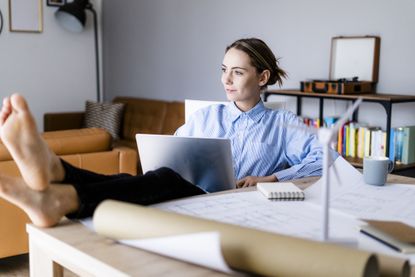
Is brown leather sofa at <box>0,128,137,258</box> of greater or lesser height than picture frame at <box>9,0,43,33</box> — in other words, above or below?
below

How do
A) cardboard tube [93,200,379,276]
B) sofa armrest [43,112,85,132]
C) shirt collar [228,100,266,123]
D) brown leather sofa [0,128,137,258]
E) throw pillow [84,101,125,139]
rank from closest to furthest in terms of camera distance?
cardboard tube [93,200,379,276] → shirt collar [228,100,266,123] → brown leather sofa [0,128,137,258] → throw pillow [84,101,125,139] → sofa armrest [43,112,85,132]

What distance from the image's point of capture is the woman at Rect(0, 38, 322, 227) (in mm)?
1061

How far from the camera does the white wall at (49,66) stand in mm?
5562

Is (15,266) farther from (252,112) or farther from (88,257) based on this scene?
(88,257)

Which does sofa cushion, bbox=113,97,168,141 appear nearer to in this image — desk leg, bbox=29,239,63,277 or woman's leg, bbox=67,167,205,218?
woman's leg, bbox=67,167,205,218

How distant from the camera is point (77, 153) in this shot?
294cm

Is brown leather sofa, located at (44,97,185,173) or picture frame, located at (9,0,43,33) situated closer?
brown leather sofa, located at (44,97,185,173)

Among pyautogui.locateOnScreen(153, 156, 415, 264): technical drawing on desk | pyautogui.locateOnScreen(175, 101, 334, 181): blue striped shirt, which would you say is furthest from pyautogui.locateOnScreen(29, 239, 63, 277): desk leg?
pyautogui.locateOnScreen(175, 101, 334, 181): blue striped shirt

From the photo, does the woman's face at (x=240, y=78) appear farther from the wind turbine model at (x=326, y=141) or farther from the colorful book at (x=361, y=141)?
the colorful book at (x=361, y=141)

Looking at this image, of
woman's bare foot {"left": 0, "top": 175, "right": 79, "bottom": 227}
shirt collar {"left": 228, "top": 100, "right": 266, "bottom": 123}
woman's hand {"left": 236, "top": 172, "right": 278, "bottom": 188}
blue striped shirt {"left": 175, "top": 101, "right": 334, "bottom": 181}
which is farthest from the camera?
shirt collar {"left": 228, "top": 100, "right": 266, "bottom": 123}

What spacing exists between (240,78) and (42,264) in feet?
3.77

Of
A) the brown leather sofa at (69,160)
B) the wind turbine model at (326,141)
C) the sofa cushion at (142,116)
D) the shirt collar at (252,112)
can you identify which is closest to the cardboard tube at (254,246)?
the wind turbine model at (326,141)

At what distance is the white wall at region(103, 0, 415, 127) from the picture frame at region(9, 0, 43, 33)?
0.76 m

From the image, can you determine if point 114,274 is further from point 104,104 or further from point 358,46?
point 104,104
